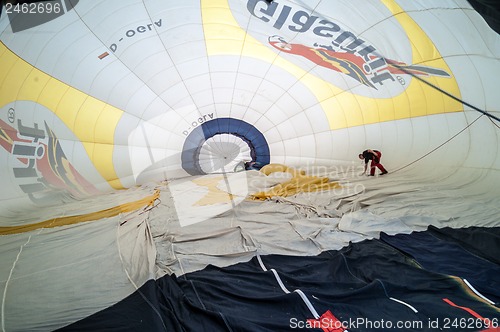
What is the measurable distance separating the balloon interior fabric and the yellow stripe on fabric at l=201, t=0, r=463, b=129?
0.09 feet

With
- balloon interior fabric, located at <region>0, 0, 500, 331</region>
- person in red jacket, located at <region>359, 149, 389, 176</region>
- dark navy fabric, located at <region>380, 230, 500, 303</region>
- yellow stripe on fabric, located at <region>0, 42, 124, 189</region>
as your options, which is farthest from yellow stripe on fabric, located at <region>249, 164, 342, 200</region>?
yellow stripe on fabric, located at <region>0, 42, 124, 189</region>

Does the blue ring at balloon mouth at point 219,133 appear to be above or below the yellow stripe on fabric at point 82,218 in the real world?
above

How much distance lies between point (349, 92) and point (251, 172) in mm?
2057

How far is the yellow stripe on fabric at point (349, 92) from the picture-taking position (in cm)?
280

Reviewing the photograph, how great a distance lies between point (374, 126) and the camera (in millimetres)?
4422

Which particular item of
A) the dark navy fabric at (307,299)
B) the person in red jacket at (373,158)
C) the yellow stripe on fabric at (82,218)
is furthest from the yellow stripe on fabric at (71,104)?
the person in red jacket at (373,158)

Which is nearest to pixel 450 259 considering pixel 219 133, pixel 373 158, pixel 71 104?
pixel 373 158

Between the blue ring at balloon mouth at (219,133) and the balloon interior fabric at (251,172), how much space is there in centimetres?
9

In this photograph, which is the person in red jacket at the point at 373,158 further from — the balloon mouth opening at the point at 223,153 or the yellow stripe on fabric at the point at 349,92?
the balloon mouth opening at the point at 223,153

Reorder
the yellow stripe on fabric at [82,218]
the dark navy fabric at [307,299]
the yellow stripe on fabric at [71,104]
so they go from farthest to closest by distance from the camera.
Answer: the yellow stripe on fabric at [71,104] < the yellow stripe on fabric at [82,218] < the dark navy fabric at [307,299]

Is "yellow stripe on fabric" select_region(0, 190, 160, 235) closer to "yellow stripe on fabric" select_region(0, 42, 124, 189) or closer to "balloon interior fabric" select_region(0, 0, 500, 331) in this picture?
"balloon interior fabric" select_region(0, 0, 500, 331)

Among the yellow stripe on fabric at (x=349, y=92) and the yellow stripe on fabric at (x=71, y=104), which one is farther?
the yellow stripe on fabric at (x=349, y=92)

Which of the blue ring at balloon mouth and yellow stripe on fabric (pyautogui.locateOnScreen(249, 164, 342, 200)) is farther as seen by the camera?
the blue ring at balloon mouth

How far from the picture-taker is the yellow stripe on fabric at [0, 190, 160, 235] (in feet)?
7.68
